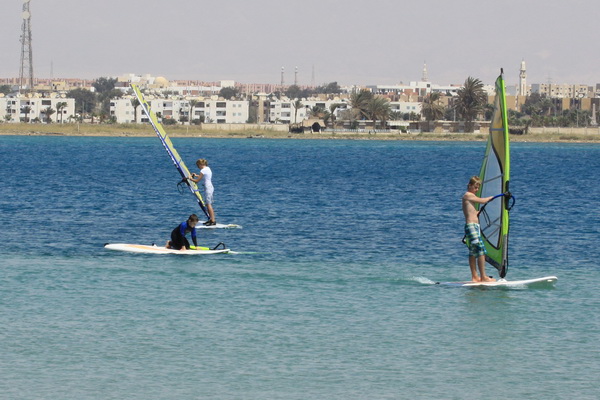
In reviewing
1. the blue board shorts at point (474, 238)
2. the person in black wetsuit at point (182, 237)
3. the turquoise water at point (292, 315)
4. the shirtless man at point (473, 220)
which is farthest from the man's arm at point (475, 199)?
the person in black wetsuit at point (182, 237)

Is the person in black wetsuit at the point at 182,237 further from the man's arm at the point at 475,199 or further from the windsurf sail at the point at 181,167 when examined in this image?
the man's arm at the point at 475,199

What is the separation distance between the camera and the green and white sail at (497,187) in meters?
20.2

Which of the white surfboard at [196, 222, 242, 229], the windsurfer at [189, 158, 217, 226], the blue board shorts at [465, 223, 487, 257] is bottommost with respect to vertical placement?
the white surfboard at [196, 222, 242, 229]

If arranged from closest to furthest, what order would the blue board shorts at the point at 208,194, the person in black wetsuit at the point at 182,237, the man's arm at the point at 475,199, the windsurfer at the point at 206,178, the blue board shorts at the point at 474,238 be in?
the man's arm at the point at 475,199, the blue board shorts at the point at 474,238, the person in black wetsuit at the point at 182,237, the windsurfer at the point at 206,178, the blue board shorts at the point at 208,194

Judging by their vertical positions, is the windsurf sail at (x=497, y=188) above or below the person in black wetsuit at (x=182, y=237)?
above

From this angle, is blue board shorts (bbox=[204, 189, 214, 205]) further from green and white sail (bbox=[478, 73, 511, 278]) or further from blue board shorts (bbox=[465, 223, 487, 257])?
blue board shorts (bbox=[465, 223, 487, 257])

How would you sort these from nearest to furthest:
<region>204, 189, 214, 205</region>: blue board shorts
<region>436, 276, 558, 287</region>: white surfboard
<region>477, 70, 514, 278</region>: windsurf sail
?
<region>477, 70, 514, 278</region>: windsurf sail
<region>436, 276, 558, 287</region>: white surfboard
<region>204, 189, 214, 205</region>: blue board shorts

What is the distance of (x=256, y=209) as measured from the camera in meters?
41.8

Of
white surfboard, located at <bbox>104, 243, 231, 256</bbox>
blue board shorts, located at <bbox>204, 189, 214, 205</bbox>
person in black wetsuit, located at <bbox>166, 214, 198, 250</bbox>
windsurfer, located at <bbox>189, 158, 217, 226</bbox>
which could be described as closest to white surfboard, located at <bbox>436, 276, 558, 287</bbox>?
white surfboard, located at <bbox>104, 243, 231, 256</bbox>

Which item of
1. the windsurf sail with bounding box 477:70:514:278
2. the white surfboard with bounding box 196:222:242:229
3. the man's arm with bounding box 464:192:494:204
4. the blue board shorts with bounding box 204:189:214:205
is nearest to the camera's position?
the man's arm with bounding box 464:192:494:204

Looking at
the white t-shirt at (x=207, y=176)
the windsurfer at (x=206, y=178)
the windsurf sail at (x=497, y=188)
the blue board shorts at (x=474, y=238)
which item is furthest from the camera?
the white t-shirt at (x=207, y=176)

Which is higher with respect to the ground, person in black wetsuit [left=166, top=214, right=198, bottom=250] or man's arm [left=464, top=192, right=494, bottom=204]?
man's arm [left=464, top=192, right=494, bottom=204]

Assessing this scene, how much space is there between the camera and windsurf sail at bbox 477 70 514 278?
20156 mm

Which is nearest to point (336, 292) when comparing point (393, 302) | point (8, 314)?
point (393, 302)
